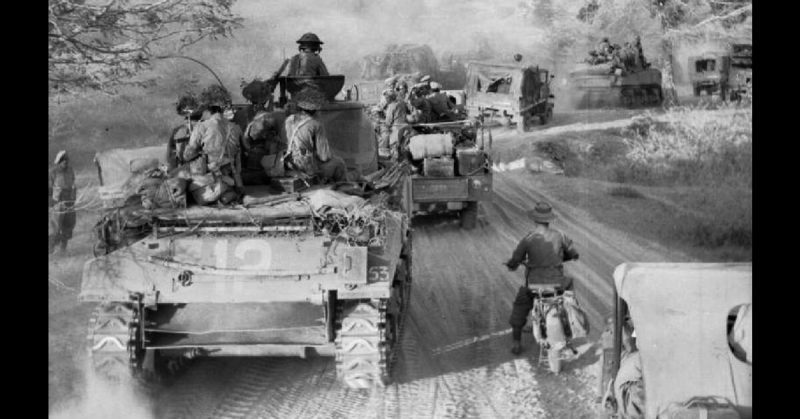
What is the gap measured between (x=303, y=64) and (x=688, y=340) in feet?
14.6

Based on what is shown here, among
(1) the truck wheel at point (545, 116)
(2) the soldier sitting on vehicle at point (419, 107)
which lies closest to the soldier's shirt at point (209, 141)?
(2) the soldier sitting on vehicle at point (419, 107)

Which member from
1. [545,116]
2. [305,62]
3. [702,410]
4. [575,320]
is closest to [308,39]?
[305,62]

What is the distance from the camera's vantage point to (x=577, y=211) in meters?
9.83

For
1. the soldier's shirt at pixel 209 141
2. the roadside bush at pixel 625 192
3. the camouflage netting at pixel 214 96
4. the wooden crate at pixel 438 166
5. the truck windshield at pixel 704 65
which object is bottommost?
the roadside bush at pixel 625 192

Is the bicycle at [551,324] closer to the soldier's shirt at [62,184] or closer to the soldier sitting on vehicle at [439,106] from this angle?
the soldier's shirt at [62,184]

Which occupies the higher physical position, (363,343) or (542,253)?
(542,253)

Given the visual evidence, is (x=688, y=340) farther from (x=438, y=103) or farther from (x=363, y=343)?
(x=438, y=103)

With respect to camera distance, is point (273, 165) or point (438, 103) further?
point (438, 103)

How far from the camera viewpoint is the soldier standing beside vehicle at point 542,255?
6.33 meters

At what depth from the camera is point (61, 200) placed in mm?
6059

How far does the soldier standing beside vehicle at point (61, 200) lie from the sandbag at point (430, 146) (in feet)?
17.6

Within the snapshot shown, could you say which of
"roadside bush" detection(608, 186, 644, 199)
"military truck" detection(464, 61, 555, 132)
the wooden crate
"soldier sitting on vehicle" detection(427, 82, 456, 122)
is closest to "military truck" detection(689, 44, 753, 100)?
"roadside bush" detection(608, 186, 644, 199)

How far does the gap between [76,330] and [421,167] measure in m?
5.66
